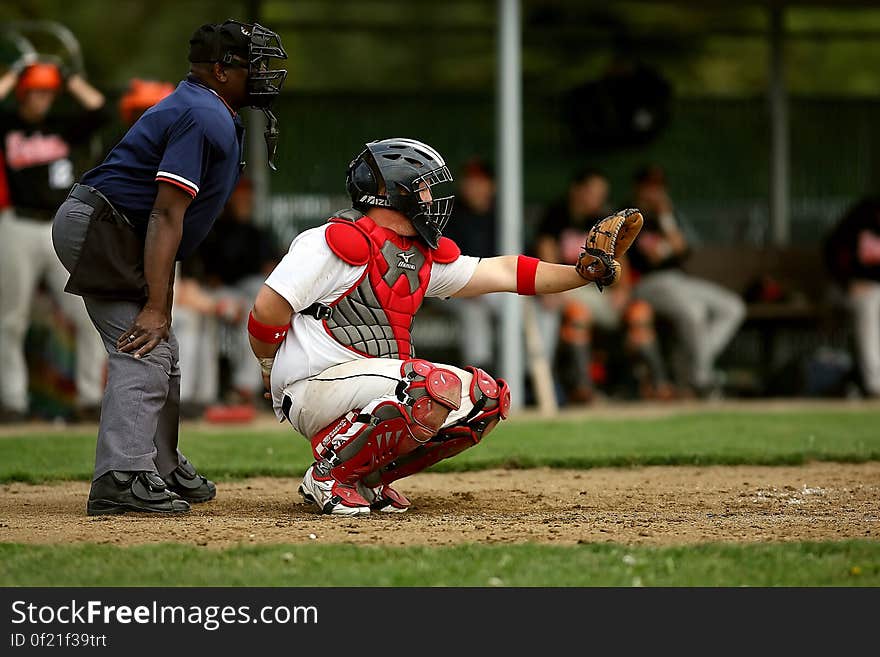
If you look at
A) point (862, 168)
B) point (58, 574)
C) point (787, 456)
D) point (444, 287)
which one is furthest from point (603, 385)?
point (58, 574)

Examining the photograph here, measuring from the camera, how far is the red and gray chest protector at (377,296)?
5910 millimetres

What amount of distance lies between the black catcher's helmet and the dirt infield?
1.24m

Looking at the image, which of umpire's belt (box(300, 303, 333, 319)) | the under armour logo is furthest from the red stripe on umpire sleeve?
the under armour logo

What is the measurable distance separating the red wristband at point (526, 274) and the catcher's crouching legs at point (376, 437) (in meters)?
0.63

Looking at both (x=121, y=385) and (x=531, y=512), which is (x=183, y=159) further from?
(x=531, y=512)

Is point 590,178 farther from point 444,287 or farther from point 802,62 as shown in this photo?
point 444,287

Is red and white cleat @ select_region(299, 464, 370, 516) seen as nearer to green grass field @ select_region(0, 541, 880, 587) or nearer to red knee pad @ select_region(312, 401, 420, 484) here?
red knee pad @ select_region(312, 401, 420, 484)

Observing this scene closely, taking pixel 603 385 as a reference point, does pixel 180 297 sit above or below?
above

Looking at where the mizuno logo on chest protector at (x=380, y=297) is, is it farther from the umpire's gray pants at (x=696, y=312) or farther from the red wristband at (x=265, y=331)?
the umpire's gray pants at (x=696, y=312)

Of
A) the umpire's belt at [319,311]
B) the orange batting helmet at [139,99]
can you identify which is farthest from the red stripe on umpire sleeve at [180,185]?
the orange batting helmet at [139,99]

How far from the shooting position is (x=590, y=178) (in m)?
12.6

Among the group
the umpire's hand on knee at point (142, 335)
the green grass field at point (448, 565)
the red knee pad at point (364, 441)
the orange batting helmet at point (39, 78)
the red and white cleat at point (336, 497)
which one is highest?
the orange batting helmet at point (39, 78)

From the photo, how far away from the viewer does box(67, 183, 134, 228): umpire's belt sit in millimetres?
6082

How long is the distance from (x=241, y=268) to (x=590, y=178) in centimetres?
314
